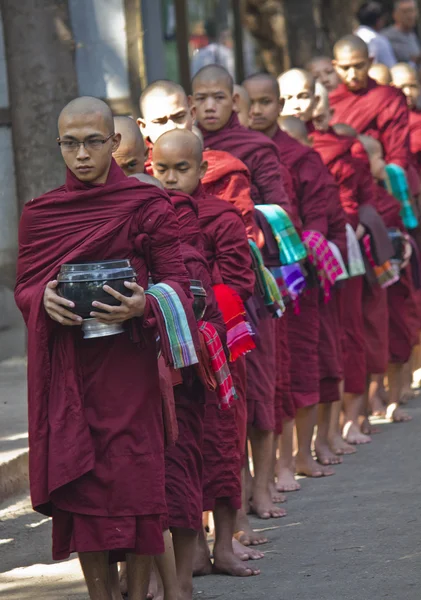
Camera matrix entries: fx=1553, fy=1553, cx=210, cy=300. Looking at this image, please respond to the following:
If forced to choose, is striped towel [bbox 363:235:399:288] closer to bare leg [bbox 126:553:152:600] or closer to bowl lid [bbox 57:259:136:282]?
bare leg [bbox 126:553:152:600]

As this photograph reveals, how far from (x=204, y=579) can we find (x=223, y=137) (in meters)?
2.26

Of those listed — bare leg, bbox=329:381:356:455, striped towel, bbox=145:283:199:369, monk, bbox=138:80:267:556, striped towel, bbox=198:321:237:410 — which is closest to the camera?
striped towel, bbox=145:283:199:369

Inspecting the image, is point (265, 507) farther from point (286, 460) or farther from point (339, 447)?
point (339, 447)

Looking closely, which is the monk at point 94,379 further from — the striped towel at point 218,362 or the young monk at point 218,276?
the young monk at point 218,276

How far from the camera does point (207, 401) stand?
584cm

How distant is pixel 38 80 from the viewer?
28.8 ft

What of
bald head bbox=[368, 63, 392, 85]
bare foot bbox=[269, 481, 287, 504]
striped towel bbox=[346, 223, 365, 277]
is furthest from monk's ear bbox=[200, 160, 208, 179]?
bald head bbox=[368, 63, 392, 85]

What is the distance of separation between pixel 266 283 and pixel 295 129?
5.71ft

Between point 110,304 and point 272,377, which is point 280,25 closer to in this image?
point 272,377

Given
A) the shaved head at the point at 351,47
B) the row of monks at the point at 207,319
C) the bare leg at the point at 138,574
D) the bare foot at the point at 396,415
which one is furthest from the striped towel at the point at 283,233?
the shaved head at the point at 351,47

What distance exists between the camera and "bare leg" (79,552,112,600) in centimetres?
501

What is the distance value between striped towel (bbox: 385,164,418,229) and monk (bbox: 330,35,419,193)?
187 mm

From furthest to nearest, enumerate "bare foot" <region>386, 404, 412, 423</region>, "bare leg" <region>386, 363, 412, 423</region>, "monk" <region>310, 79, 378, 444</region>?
"bare leg" <region>386, 363, 412, 423</region> < "bare foot" <region>386, 404, 412, 423</region> < "monk" <region>310, 79, 378, 444</region>

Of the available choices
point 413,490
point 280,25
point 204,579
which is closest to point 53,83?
point 413,490
